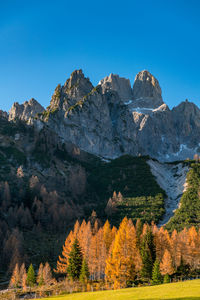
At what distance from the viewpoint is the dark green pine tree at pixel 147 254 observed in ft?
182

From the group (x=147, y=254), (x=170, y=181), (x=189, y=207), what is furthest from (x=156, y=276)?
(x=170, y=181)

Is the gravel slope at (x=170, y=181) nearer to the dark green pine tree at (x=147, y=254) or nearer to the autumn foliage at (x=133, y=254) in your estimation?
the autumn foliage at (x=133, y=254)

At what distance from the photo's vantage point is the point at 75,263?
198 ft

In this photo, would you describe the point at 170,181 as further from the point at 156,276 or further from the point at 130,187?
the point at 156,276

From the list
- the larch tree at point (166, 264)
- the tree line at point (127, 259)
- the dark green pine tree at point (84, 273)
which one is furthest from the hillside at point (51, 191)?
the larch tree at point (166, 264)

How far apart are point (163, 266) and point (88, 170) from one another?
421 ft

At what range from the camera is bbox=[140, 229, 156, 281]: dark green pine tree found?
5553cm

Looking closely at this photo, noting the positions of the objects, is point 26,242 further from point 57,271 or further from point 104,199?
point 104,199

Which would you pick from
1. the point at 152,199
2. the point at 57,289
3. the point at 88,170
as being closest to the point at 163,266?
the point at 57,289

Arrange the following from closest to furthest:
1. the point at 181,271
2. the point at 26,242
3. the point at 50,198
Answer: the point at 181,271, the point at 26,242, the point at 50,198

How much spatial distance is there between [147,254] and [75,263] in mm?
15727

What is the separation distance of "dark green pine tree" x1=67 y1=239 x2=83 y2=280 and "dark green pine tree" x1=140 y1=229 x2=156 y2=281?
538 inches

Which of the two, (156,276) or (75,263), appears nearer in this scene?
(156,276)

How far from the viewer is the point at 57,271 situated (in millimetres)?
69188
